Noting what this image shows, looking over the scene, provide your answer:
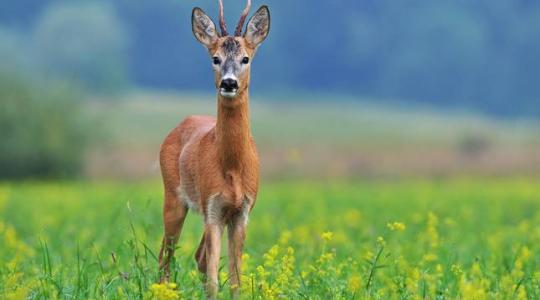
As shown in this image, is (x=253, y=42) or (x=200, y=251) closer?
(x=253, y=42)

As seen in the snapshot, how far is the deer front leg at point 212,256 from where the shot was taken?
698cm

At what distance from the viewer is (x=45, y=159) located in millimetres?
40062

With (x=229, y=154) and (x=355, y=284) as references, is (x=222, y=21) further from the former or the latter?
(x=355, y=284)

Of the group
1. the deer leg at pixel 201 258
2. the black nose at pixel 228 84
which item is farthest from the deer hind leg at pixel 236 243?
the black nose at pixel 228 84

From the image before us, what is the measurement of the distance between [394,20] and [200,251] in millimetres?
149911

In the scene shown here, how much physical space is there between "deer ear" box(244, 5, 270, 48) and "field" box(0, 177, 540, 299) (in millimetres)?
1375

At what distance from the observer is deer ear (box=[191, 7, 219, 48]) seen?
7539mm

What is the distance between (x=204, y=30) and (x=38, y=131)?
3398 centimetres

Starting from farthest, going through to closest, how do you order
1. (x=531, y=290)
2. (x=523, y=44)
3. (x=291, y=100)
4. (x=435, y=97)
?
(x=523, y=44), (x=435, y=97), (x=291, y=100), (x=531, y=290)

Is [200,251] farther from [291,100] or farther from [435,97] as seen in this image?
[435,97]

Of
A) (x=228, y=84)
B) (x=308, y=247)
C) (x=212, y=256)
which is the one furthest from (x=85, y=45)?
(x=228, y=84)

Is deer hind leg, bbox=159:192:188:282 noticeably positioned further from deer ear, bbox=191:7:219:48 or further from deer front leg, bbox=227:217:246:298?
deer ear, bbox=191:7:219:48

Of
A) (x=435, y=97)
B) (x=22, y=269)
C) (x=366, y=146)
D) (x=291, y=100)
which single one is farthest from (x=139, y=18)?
(x=22, y=269)

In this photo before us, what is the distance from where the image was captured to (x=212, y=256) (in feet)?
24.0
